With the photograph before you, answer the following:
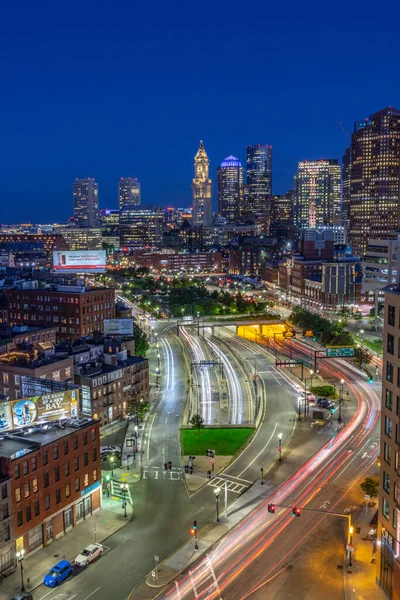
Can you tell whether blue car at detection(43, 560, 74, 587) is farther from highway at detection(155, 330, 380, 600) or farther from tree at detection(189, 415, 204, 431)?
tree at detection(189, 415, 204, 431)

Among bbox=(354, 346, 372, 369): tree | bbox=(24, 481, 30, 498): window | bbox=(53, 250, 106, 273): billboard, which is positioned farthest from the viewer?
bbox=(53, 250, 106, 273): billboard

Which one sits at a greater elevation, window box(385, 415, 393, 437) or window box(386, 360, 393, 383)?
window box(386, 360, 393, 383)

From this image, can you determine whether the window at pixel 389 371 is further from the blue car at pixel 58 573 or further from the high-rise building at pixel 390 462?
the blue car at pixel 58 573

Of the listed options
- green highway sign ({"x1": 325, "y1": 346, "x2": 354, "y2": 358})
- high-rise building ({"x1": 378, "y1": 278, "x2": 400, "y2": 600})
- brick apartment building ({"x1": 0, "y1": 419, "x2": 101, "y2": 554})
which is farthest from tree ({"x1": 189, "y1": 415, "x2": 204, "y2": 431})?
high-rise building ({"x1": 378, "y1": 278, "x2": 400, "y2": 600})

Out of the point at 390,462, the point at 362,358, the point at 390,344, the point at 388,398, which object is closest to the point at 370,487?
the point at 390,462

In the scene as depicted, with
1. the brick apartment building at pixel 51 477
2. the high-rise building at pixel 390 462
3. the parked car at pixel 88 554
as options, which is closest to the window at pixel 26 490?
the brick apartment building at pixel 51 477

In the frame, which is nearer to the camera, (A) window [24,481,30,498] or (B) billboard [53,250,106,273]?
(A) window [24,481,30,498]

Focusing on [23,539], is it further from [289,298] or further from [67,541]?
[289,298]
